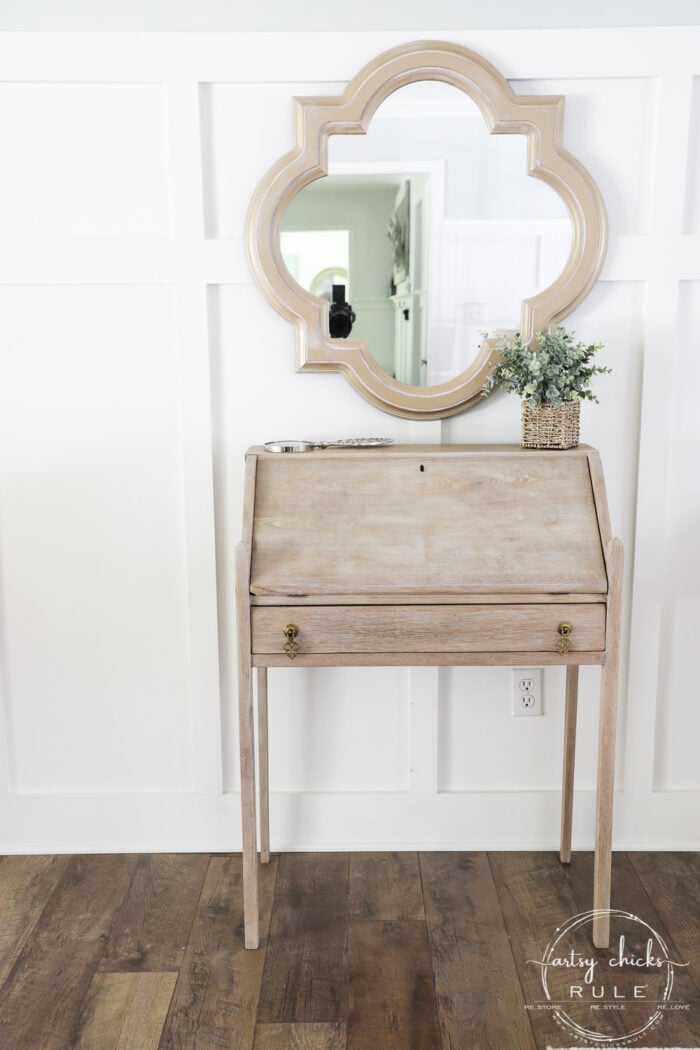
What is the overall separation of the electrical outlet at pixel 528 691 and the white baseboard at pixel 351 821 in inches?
8.9

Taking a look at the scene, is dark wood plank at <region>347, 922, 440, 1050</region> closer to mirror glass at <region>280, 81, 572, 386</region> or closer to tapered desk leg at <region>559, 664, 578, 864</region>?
tapered desk leg at <region>559, 664, 578, 864</region>

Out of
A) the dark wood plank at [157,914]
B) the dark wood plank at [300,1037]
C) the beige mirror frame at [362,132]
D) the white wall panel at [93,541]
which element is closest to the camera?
the dark wood plank at [300,1037]

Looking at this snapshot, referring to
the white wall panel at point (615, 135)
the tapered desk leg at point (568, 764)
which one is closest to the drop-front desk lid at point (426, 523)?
the tapered desk leg at point (568, 764)

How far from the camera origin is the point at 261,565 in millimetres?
1880

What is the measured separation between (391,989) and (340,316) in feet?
4.89

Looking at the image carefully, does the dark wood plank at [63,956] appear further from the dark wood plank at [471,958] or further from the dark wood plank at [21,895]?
the dark wood plank at [471,958]

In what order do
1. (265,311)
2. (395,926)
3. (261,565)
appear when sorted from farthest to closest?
(265,311)
(395,926)
(261,565)

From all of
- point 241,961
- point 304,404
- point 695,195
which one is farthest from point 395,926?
point 695,195

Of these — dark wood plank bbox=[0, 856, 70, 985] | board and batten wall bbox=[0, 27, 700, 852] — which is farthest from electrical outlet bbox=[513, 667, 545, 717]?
dark wood plank bbox=[0, 856, 70, 985]

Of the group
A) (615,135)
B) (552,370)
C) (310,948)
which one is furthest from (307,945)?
(615,135)

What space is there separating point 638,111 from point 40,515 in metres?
1.76

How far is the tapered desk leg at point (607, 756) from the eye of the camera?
185 centimetres

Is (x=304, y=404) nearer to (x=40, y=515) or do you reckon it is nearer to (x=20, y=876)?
(x=40, y=515)

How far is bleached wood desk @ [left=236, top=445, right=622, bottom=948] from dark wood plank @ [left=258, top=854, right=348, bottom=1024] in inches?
4.5
